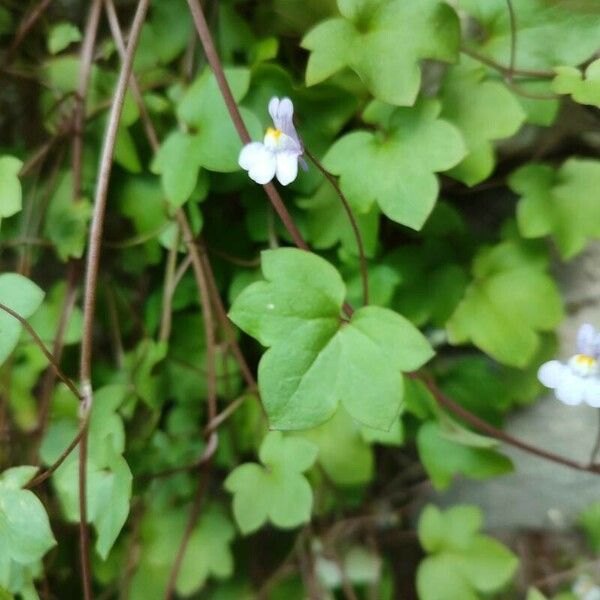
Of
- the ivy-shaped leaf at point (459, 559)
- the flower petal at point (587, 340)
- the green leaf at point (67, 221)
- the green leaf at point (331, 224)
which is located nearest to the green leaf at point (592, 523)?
the ivy-shaped leaf at point (459, 559)

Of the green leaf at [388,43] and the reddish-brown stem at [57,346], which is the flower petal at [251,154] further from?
the reddish-brown stem at [57,346]

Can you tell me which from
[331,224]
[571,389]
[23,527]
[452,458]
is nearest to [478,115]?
[331,224]

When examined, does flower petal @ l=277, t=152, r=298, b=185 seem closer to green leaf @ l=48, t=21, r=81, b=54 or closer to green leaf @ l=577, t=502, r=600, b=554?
green leaf @ l=48, t=21, r=81, b=54

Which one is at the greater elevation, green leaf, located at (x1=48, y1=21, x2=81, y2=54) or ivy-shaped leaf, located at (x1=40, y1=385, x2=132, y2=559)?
green leaf, located at (x1=48, y1=21, x2=81, y2=54)

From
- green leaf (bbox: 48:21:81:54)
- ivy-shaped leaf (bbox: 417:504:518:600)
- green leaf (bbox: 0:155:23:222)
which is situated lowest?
ivy-shaped leaf (bbox: 417:504:518:600)

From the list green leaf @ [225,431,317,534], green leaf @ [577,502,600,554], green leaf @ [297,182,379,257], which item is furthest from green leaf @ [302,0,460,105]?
green leaf @ [577,502,600,554]
